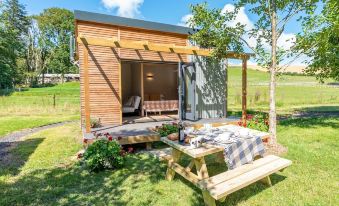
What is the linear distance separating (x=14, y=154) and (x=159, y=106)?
5398 millimetres

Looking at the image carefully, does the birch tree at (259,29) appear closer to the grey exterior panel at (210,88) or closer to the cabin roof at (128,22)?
the grey exterior panel at (210,88)

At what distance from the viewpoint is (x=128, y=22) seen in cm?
806

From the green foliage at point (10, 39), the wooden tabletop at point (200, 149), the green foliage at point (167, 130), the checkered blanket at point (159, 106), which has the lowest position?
the green foliage at point (167, 130)

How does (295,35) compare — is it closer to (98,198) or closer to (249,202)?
(249,202)

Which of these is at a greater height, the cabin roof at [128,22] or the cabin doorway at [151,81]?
the cabin roof at [128,22]

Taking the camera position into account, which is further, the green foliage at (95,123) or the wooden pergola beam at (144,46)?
the green foliage at (95,123)

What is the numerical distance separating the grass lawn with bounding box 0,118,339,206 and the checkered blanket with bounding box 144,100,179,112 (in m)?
4.02

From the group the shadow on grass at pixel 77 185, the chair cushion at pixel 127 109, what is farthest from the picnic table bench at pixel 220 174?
the chair cushion at pixel 127 109

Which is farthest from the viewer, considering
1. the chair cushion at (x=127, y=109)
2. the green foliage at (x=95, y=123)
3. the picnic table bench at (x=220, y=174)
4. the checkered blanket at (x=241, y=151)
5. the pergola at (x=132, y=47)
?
the chair cushion at (x=127, y=109)

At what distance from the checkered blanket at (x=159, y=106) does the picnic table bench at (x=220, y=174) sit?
569cm

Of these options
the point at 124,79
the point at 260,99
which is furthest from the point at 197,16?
the point at 260,99

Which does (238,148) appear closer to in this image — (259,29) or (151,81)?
(259,29)

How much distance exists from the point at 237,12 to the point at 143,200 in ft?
19.6

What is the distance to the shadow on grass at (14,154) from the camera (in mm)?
4797
